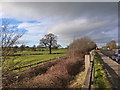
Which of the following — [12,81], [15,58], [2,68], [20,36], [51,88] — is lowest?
[51,88]

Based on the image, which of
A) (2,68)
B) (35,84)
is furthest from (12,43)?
(35,84)

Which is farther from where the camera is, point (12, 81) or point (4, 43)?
point (12, 81)

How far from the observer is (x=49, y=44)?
4347 cm

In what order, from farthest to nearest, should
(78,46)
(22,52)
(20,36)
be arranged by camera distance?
(78,46)
(22,52)
(20,36)

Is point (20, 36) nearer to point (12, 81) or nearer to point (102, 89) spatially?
point (12, 81)

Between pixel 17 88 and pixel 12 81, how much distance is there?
24.4 inches

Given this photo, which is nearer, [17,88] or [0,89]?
[0,89]

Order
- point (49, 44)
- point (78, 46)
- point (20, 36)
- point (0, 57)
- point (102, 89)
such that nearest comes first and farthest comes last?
point (102, 89) → point (0, 57) → point (20, 36) → point (78, 46) → point (49, 44)

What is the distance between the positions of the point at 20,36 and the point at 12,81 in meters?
2.69

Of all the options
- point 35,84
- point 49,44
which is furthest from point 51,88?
point 49,44

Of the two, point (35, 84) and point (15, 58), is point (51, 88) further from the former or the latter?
point (15, 58)

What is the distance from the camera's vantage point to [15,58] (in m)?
6.22

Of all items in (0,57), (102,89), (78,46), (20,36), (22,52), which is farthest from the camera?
(78,46)

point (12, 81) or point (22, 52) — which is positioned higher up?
point (22, 52)
